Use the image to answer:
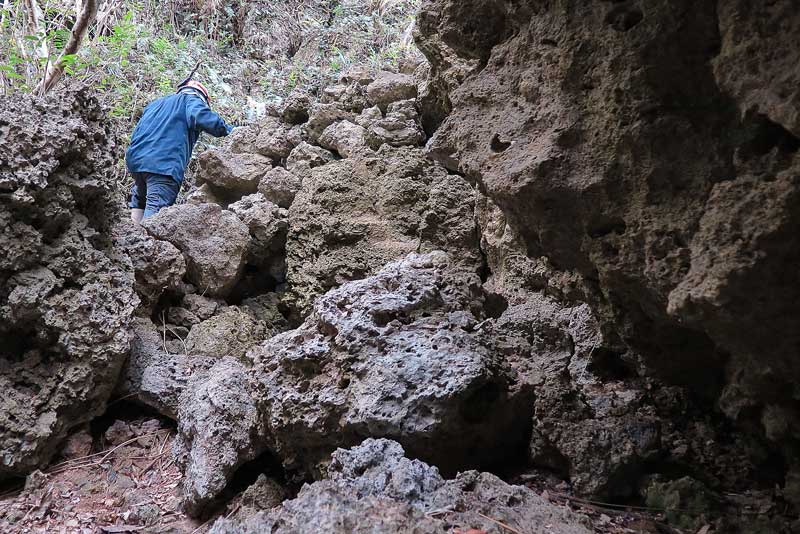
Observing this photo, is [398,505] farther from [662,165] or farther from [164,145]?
[164,145]

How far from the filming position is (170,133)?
534 cm

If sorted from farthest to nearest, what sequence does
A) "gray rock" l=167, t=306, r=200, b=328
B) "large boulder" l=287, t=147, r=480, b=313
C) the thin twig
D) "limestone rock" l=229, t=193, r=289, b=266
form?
"limestone rock" l=229, t=193, r=289, b=266 → "gray rock" l=167, t=306, r=200, b=328 → "large boulder" l=287, t=147, r=480, b=313 → the thin twig

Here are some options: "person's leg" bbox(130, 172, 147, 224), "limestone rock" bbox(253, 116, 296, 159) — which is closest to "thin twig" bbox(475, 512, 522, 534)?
"limestone rock" bbox(253, 116, 296, 159)

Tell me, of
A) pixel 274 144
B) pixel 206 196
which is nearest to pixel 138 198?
pixel 206 196

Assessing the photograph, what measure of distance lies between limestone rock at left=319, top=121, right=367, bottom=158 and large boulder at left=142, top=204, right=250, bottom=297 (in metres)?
1.03

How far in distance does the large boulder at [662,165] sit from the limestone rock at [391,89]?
2.29 meters

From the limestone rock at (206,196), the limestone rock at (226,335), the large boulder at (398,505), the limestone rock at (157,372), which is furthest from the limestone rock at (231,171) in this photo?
the large boulder at (398,505)

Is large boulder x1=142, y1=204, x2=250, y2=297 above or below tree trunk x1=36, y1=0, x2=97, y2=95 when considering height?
below

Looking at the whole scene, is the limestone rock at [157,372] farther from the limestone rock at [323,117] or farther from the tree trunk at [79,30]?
the tree trunk at [79,30]

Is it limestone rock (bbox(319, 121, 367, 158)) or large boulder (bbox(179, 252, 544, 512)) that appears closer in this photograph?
large boulder (bbox(179, 252, 544, 512))

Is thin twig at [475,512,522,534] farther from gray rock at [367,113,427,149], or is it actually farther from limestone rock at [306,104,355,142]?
limestone rock at [306,104,355,142]

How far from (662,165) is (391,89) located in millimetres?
3423

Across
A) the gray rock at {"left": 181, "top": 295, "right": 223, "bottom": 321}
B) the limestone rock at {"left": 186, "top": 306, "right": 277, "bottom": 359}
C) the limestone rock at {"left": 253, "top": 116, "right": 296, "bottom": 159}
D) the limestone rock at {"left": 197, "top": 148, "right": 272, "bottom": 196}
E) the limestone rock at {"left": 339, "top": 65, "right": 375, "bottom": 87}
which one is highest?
the limestone rock at {"left": 339, "top": 65, "right": 375, "bottom": 87}

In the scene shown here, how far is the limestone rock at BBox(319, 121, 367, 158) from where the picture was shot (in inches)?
183
